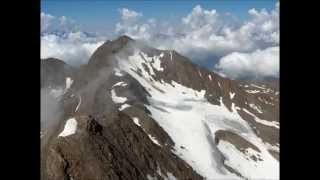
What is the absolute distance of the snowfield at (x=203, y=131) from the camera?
147875 mm

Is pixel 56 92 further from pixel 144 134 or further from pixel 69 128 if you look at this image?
pixel 69 128

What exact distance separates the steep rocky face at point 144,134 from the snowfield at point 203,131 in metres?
0.26

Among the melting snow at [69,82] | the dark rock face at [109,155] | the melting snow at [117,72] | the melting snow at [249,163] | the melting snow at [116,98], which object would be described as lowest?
the melting snow at [249,163]

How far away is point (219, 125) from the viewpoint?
182 meters

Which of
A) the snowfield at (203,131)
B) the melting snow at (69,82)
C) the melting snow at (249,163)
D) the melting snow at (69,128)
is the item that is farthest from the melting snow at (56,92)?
the melting snow at (69,128)

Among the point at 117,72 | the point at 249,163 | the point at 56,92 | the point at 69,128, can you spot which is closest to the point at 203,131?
the point at 249,163

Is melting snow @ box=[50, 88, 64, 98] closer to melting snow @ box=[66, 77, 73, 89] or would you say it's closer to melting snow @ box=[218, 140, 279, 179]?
melting snow @ box=[66, 77, 73, 89]

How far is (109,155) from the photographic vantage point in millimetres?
94938

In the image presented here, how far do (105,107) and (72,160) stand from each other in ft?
241

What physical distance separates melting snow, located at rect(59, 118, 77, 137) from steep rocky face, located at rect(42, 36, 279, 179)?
168 millimetres

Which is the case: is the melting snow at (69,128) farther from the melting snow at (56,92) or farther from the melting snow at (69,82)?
the melting snow at (69,82)

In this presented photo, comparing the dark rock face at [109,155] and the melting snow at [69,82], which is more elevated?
the melting snow at [69,82]

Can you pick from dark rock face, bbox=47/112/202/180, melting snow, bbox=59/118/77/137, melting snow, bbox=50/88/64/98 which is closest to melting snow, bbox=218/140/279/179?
dark rock face, bbox=47/112/202/180
